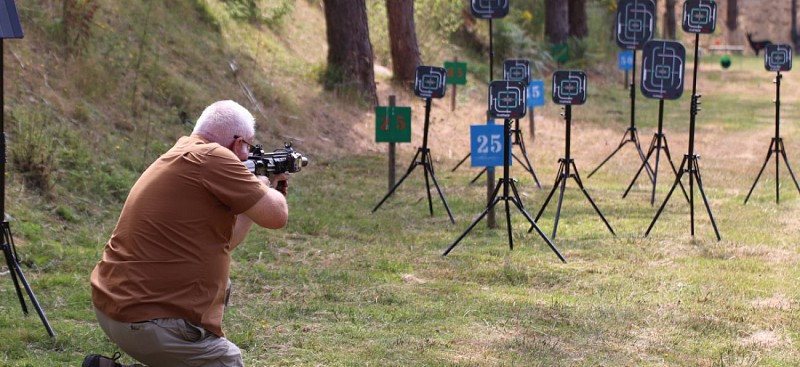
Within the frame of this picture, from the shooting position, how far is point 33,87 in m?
12.4

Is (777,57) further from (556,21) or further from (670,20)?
(670,20)

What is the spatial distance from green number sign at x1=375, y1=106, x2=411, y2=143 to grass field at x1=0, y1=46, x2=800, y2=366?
0.82 metres

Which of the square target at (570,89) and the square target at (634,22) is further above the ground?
the square target at (634,22)

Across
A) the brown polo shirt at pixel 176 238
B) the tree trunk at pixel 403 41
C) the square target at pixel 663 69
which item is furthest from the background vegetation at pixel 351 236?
the brown polo shirt at pixel 176 238

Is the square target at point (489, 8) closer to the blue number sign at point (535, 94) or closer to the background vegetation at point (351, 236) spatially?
the background vegetation at point (351, 236)

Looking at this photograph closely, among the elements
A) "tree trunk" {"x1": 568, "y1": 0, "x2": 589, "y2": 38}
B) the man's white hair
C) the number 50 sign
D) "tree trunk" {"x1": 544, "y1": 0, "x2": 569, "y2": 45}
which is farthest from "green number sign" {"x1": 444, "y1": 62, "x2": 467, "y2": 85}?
"tree trunk" {"x1": 568, "y1": 0, "x2": 589, "y2": 38}

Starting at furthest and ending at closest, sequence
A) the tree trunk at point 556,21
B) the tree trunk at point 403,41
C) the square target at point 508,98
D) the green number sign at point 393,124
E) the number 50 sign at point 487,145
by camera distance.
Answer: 1. the tree trunk at point 556,21
2. the tree trunk at point 403,41
3. the green number sign at point 393,124
4. the number 50 sign at point 487,145
5. the square target at point 508,98

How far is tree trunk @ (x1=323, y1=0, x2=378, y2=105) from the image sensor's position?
18.5 meters

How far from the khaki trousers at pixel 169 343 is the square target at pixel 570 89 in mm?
6437

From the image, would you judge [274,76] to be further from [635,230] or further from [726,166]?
[635,230]

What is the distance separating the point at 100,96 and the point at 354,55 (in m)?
6.13

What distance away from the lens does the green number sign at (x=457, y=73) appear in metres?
19.2

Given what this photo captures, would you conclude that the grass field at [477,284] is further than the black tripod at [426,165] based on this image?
No

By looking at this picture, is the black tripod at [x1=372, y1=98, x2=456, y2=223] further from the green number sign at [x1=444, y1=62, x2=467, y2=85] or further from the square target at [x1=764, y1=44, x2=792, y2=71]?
the green number sign at [x1=444, y1=62, x2=467, y2=85]
